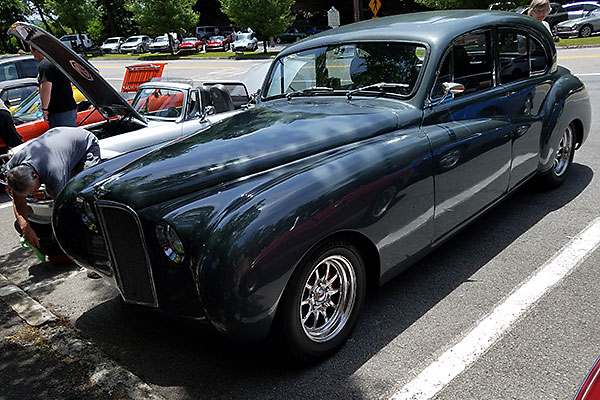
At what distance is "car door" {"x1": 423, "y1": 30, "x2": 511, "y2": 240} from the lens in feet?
12.3

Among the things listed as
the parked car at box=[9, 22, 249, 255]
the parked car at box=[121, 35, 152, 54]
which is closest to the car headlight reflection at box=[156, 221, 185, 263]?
the parked car at box=[9, 22, 249, 255]

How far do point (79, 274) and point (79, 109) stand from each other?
178 inches

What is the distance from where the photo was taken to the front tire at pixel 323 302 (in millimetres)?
2881

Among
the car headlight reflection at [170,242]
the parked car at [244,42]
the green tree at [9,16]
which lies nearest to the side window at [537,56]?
the car headlight reflection at [170,242]

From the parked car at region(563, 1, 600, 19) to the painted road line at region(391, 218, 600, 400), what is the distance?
25.6 m

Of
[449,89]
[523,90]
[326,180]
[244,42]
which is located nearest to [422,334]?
[326,180]

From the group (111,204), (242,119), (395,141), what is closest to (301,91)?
(242,119)

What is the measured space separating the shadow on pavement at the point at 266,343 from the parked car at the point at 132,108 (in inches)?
67.1

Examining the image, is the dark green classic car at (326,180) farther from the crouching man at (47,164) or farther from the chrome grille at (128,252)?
the crouching man at (47,164)

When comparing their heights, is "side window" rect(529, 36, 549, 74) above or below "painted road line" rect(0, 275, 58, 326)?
above

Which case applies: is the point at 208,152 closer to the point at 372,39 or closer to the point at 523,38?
the point at 372,39

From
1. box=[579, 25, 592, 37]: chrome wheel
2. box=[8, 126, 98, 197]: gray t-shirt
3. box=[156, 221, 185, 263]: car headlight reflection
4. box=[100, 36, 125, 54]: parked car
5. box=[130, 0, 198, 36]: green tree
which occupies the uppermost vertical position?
box=[130, 0, 198, 36]: green tree

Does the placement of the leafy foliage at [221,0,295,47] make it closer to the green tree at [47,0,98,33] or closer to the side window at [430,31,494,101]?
the green tree at [47,0,98,33]

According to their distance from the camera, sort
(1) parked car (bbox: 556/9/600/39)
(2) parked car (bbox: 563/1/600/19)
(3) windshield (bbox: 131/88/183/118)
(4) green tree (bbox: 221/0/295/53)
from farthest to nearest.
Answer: (4) green tree (bbox: 221/0/295/53) → (2) parked car (bbox: 563/1/600/19) → (1) parked car (bbox: 556/9/600/39) → (3) windshield (bbox: 131/88/183/118)
